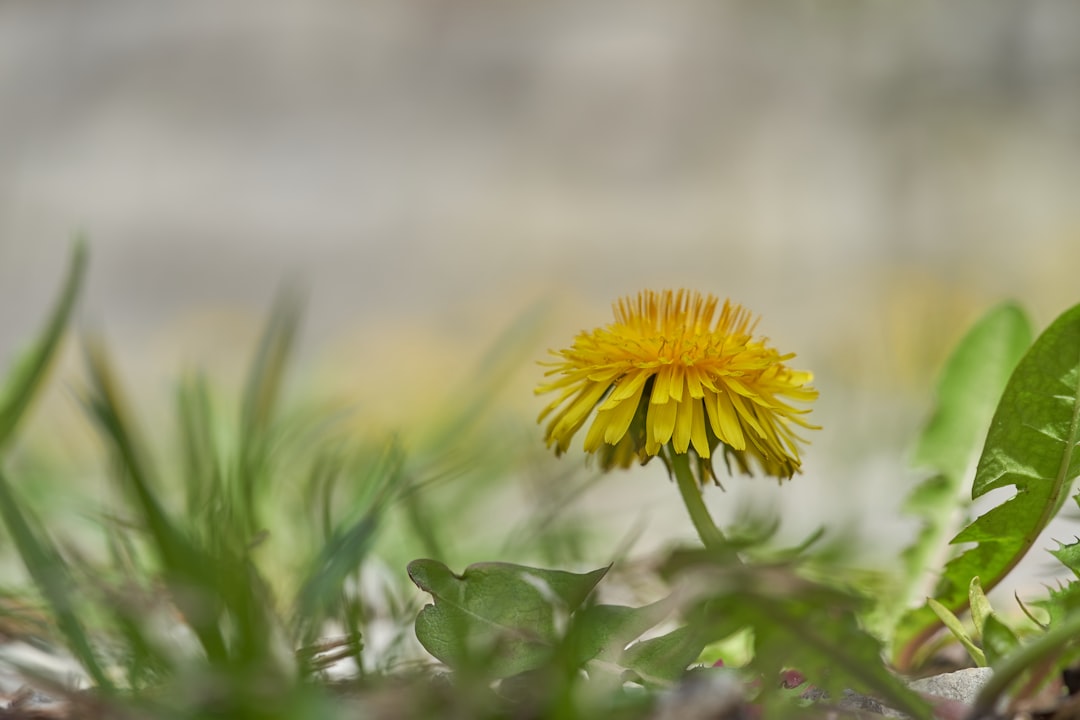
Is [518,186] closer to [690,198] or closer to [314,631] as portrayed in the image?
[690,198]

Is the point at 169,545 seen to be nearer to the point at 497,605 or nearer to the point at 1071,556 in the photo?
the point at 497,605

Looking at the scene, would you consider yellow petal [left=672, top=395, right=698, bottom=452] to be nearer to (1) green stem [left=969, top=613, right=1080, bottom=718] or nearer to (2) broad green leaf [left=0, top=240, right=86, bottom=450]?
(1) green stem [left=969, top=613, right=1080, bottom=718]

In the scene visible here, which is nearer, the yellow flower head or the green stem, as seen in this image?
the green stem

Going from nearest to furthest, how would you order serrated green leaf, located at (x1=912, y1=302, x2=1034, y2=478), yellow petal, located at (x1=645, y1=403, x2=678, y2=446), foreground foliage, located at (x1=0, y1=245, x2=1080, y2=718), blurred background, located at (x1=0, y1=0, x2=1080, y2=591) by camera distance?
foreground foliage, located at (x1=0, y1=245, x2=1080, y2=718) < yellow petal, located at (x1=645, y1=403, x2=678, y2=446) < serrated green leaf, located at (x1=912, y1=302, x2=1034, y2=478) < blurred background, located at (x1=0, y1=0, x2=1080, y2=591)

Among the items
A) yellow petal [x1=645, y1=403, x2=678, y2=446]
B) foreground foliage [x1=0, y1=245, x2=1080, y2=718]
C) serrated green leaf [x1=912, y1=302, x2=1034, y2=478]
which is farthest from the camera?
serrated green leaf [x1=912, y1=302, x2=1034, y2=478]

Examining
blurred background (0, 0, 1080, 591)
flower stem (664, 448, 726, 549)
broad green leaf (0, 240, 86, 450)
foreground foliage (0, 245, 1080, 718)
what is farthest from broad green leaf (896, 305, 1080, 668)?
blurred background (0, 0, 1080, 591)

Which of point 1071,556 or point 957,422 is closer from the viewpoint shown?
point 1071,556

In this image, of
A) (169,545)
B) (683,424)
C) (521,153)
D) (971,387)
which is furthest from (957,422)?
(521,153)
